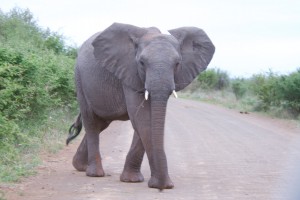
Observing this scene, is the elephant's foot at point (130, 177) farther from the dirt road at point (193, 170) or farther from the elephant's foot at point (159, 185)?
the elephant's foot at point (159, 185)

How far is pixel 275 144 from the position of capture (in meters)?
15.9

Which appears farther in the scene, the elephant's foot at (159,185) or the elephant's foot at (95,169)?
the elephant's foot at (95,169)

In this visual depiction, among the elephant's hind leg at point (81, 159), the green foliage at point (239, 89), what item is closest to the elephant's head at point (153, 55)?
the elephant's hind leg at point (81, 159)

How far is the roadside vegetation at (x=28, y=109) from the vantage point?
954 cm

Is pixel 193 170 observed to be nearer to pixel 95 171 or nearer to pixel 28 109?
pixel 95 171

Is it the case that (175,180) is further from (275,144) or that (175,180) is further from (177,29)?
(275,144)

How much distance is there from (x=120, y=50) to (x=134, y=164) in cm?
171

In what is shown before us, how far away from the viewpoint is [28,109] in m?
12.6

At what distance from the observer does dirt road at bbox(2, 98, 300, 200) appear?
8523 millimetres

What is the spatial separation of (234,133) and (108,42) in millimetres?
9614

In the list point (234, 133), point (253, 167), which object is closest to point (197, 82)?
point (234, 133)

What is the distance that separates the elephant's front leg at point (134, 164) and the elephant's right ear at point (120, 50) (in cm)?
87

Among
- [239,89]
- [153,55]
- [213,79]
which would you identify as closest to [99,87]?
[153,55]

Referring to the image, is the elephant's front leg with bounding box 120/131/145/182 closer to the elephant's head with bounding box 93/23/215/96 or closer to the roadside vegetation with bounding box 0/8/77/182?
the elephant's head with bounding box 93/23/215/96
